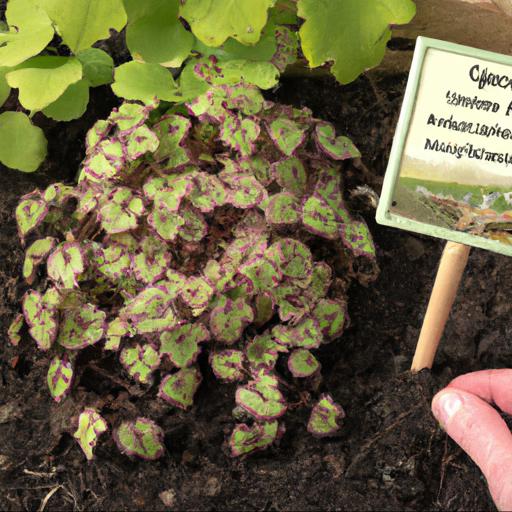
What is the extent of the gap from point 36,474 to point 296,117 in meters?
1.09

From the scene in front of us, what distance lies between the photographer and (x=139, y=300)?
1474 millimetres

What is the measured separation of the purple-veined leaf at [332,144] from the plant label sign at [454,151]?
34 centimetres

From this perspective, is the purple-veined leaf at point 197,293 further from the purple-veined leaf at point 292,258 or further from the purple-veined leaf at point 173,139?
the purple-veined leaf at point 173,139

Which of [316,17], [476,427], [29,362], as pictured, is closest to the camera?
[476,427]

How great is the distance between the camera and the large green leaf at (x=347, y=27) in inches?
57.8

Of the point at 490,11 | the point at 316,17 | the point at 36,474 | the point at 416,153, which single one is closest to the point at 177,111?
the point at 316,17

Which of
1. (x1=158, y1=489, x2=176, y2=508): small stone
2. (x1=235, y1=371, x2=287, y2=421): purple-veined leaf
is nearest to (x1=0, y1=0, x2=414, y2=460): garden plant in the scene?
(x1=235, y1=371, x2=287, y2=421): purple-veined leaf

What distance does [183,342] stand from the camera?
58.7 inches

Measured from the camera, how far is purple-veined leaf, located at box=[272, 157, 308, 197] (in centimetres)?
156

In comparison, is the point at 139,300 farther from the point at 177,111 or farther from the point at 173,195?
the point at 177,111

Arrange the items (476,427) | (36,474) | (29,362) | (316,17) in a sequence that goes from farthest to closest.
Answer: (29,362) < (36,474) < (316,17) < (476,427)

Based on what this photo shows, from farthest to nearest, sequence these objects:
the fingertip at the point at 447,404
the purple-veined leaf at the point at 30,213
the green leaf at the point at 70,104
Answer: the green leaf at the point at 70,104 → the purple-veined leaf at the point at 30,213 → the fingertip at the point at 447,404

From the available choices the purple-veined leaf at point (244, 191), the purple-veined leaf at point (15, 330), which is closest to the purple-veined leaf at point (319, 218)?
the purple-veined leaf at point (244, 191)

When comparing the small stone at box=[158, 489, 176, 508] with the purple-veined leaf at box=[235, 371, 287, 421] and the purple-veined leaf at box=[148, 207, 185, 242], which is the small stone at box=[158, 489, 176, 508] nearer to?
the purple-veined leaf at box=[235, 371, 287, 421]
